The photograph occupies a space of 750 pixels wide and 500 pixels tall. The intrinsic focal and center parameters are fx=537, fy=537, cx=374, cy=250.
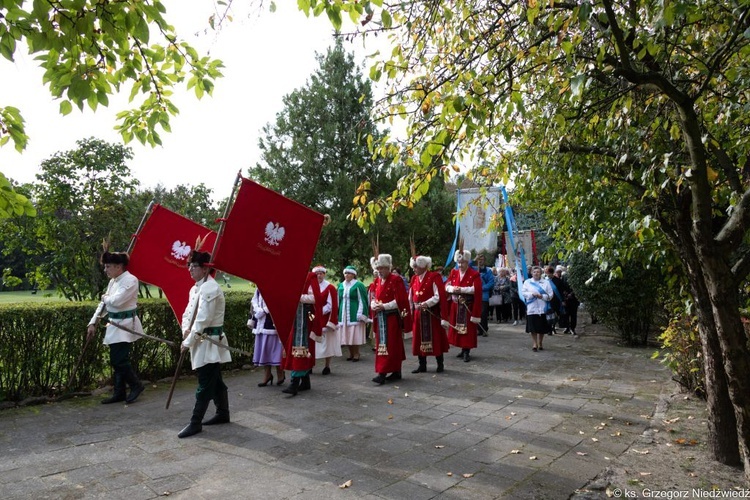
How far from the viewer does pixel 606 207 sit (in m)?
5.41

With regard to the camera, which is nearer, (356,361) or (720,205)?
(720,205)

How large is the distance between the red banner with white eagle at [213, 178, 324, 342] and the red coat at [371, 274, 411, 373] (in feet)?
9.31

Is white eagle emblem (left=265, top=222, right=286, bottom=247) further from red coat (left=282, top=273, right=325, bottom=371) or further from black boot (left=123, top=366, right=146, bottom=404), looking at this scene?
black boot (left=123, top=366, right=146, bottom=404)

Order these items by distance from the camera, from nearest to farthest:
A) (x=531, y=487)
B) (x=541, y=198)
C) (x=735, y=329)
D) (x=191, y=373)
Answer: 1. (x=735, y=329)
2. (x=531, y=487)
3. (x=541, y=198)
4. (x=191, y=373)

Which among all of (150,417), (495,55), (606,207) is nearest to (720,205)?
(606,207)

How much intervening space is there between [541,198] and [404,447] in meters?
3.93

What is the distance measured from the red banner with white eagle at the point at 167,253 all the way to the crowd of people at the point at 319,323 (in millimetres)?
243

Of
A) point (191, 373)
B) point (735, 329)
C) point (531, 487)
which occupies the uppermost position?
point (735, 329)

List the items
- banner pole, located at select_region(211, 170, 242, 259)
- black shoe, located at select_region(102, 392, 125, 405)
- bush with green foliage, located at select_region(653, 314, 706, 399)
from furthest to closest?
black shoe, located at select_region(102, 392, 125, 405)
bush with green foliage, located at select_region(653, 314, 706, 399)
banner pole, located at select_region(211, 170, 242, 259)

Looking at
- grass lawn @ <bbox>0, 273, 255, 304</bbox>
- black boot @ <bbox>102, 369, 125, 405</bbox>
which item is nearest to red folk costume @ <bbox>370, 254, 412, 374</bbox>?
grass lawn @ <bbox>0, 273, 255, 304</bbox>

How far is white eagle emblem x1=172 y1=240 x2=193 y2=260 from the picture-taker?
7469 mm

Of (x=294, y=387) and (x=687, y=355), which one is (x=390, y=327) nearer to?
(x=294, y=387)

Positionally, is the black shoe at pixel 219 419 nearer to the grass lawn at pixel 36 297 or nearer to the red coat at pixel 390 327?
the red coat at pixel 390 327

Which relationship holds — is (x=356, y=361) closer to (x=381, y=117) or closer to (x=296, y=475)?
(x=296, y=475)
